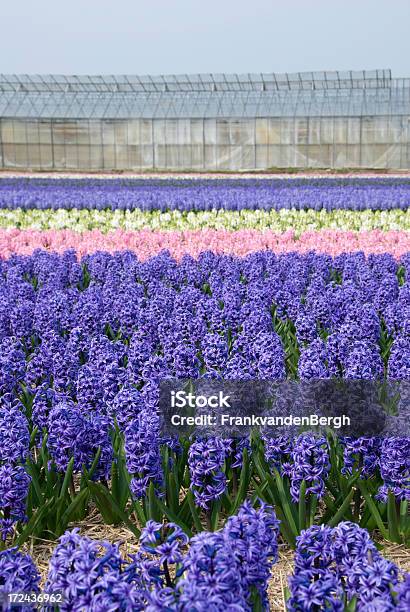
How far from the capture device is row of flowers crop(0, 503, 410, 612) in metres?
2.17

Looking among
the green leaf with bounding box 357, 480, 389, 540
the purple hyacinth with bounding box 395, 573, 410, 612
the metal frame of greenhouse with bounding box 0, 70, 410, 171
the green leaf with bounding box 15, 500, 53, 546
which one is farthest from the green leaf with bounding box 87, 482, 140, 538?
the metal frame of greenhouse with bounding box 0, 70, 410, 171

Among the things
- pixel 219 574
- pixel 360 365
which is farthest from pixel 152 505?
pixel 219 574

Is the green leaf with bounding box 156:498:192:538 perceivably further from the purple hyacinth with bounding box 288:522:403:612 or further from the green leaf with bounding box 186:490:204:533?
the purple hyacinth with bounding box 288:522:403:612

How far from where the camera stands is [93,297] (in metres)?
7.23

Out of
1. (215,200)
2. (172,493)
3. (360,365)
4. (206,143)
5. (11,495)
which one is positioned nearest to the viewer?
(11,495)

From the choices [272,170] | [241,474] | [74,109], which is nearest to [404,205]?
[241,474]

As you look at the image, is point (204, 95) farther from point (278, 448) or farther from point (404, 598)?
point (404, 598)

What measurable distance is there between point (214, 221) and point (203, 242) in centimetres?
373

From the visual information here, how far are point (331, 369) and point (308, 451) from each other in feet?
5.18

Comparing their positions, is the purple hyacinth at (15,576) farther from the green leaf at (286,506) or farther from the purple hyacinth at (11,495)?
the green leaf at (286,506)

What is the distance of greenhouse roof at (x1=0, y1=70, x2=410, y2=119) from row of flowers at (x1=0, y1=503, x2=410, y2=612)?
152 ft

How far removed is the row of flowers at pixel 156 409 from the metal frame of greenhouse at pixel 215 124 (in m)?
40.4

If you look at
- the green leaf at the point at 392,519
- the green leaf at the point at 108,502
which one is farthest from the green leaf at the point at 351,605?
the green leaf at the point at 108,502

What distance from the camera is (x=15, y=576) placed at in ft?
8.22
